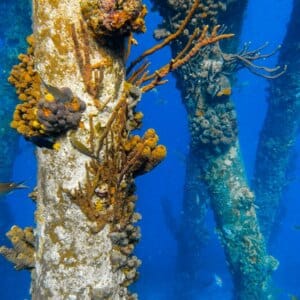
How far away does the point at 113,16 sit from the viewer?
231cm

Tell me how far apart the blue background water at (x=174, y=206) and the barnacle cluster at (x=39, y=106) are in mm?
1901

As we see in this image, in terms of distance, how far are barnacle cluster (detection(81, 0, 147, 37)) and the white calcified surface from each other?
0.45 feet

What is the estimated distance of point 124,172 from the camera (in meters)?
2.77

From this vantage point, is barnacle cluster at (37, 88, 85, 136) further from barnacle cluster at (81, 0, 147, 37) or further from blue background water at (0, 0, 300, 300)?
blue background water at (0, 0, 300, 300)

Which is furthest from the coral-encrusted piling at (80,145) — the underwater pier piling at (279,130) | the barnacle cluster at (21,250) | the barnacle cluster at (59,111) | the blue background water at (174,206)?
the underwater pier piling at (279,130)

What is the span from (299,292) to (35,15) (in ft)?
84.4

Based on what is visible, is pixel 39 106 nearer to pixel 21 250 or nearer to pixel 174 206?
pixel 21 250

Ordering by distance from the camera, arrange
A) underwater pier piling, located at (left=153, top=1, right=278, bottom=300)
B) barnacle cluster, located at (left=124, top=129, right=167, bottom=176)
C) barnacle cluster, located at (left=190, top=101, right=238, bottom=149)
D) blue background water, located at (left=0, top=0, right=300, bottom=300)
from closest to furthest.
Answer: barnacle cluster, located at (left=124, top=129, right=167, bottom=176)
underwater pier piling, located at (left=153, top=1, right=278, bottom=300)
barnacle cluster, located at (left=190, top=101, right=238, bottom=149)
blue background water, located at (left=0, top=0, right=300, bottom=300)

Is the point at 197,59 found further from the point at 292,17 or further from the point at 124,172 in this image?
the point at 292,17

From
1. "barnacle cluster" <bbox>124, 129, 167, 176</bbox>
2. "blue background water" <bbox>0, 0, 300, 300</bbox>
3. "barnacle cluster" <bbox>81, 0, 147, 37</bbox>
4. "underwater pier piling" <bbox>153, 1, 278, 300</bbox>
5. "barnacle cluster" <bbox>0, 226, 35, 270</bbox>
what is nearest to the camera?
"barnacle cluster" <bbox>81, 0, 147, 37</bbox>

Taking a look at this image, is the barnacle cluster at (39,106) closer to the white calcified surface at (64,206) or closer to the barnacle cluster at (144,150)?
the white calcified surface at (64,206)

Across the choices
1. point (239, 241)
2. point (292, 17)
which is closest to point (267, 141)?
point (292, 17)

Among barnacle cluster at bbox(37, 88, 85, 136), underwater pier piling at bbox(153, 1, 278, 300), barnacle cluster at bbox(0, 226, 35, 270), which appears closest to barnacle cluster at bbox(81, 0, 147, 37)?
barnacle cluster at bbox(37, 88, 85, 136)

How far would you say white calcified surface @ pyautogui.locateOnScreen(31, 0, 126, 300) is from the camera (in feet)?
8.52
